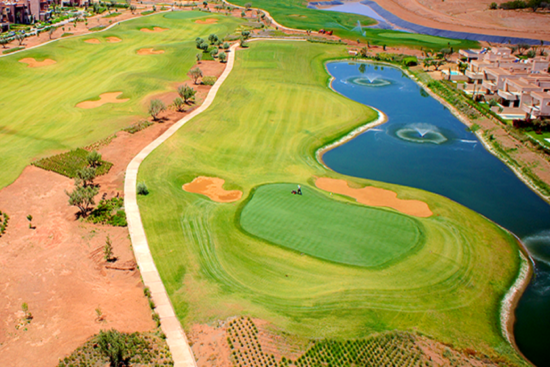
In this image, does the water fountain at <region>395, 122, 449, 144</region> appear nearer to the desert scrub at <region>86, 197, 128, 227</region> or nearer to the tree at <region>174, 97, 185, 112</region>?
the tree at <region>174, 97, 185, 112</region>

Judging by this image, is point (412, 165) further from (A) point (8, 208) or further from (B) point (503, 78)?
(A) point (8, 208)

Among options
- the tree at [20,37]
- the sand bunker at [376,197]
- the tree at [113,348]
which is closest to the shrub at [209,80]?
the sand bunker at [376,197]

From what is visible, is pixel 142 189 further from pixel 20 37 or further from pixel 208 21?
pixel 208 21

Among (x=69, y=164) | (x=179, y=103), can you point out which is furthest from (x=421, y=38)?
Result: (x=69, y=164)

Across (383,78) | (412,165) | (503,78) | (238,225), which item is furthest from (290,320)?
(383,78)

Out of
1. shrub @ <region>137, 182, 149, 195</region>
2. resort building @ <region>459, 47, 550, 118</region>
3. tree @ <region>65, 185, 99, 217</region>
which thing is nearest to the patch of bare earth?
tree @ <region>65, 185, 99, 217</region>

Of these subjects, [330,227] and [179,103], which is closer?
[330,227]
